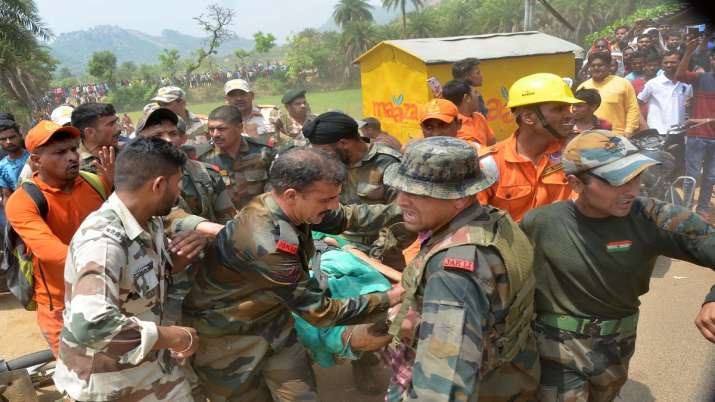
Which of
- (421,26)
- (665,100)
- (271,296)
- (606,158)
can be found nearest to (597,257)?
(606,158)

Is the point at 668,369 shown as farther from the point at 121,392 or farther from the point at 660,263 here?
the point at 121,392

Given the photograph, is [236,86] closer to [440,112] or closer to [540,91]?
[440,112]

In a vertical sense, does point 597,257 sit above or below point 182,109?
below

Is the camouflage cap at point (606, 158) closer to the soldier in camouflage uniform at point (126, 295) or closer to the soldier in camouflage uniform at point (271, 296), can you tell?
the soldier in camouflage uniform at point (271, 296)

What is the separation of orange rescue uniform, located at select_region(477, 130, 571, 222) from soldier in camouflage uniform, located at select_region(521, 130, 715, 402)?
0.62 m

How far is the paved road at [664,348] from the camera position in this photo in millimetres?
3660

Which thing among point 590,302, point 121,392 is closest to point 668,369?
point 590,302

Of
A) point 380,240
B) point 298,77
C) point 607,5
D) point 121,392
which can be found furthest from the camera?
point 298,77

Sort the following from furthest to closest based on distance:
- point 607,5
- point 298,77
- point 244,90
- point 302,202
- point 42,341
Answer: point 298,77, point 607,5, point 244,90, point 42,341, point 302,202

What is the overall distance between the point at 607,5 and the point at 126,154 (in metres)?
52.7

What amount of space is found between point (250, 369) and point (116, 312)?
897 mm

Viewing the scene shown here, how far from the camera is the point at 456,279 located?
5.65ft

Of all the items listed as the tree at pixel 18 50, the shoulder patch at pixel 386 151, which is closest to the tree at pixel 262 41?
the tree at pixel 18 50

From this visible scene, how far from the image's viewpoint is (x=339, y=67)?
53844 millimetres
